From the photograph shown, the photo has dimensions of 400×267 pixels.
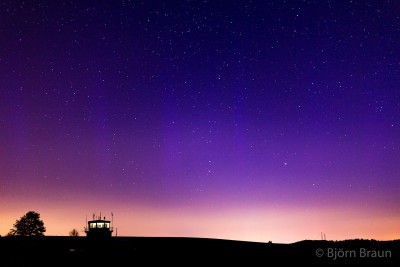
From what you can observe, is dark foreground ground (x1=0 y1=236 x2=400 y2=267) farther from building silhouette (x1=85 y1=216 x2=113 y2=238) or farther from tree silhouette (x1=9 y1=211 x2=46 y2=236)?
tree silhouette (x1=9 y1=211 x2=46 y2=236)

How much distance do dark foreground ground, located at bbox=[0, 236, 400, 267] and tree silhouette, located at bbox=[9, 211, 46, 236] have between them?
61565 millimetres

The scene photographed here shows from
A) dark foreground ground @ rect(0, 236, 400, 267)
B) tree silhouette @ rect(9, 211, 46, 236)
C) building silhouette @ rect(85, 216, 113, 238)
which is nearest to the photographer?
dark foreground ground @ rect(0, 236, 400, 267)

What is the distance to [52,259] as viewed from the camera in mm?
25578

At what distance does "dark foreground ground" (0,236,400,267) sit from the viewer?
25672mm

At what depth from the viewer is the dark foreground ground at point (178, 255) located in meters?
25.7

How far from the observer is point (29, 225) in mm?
88375

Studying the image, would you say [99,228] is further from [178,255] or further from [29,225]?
[29,225]

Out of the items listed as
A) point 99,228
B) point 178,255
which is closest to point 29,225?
point 99,228

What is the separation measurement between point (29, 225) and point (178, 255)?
70.5 m

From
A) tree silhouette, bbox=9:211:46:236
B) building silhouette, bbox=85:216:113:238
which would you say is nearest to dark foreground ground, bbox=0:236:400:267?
building silhouette, bbox=85:216:113:238

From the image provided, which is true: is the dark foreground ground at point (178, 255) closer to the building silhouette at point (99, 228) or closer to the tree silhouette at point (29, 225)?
the building silhouette at point (99, 228)

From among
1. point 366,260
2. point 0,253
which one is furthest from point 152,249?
point 366,260

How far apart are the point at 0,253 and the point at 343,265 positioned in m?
21.3

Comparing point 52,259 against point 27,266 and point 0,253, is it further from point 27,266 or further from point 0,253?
point 0,253
